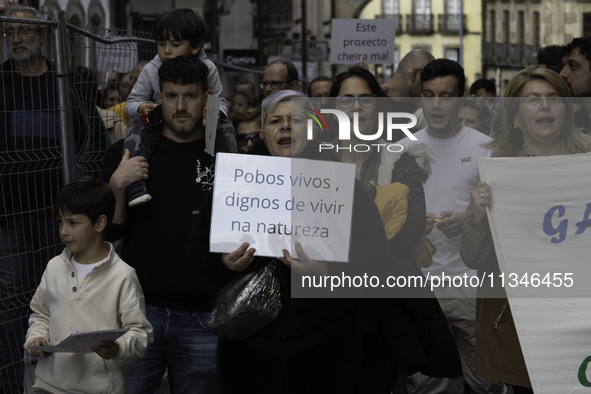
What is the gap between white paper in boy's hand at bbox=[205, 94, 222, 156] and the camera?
3.92 metres

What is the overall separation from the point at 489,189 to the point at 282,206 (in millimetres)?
981

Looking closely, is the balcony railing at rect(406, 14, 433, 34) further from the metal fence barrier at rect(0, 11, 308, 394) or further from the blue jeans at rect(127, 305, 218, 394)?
the blue jeans at rect(127, 305, 218, 394)

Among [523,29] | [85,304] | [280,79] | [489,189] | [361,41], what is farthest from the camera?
[523,29]

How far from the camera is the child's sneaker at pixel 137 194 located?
3887 mm

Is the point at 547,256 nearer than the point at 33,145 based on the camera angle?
Yes

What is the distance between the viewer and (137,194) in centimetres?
390

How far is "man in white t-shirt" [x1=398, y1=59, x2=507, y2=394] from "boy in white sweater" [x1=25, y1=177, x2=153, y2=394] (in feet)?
5.82

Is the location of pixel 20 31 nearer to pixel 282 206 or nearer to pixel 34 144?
pixel 34 144

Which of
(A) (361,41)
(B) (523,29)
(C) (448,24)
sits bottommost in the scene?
(A) (361,41)

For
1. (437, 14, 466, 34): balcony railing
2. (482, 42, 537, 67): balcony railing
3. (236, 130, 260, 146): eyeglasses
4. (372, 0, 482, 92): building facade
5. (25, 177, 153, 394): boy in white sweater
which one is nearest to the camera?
(25, 177, 153, 394): boy in white sweater

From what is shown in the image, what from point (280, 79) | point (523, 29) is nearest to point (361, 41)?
point (280, 79)

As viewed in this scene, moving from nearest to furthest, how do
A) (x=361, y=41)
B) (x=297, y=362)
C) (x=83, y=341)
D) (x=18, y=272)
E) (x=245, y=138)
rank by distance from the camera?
(x=83, y=341), (x=297, y=362), (x=18, y=272), (x=245, y=138), (x=361, y=41)

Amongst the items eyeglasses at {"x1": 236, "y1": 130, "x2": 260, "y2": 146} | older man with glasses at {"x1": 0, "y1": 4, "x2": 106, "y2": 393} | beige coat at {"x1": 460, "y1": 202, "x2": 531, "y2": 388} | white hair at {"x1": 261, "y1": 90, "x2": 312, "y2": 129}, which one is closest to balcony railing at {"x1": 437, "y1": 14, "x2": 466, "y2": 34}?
eyeglasses at {"x1": 236, "y1": 130, "x2": 260, "y2": 146}

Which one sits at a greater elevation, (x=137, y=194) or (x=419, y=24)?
(x=419, y=24)
